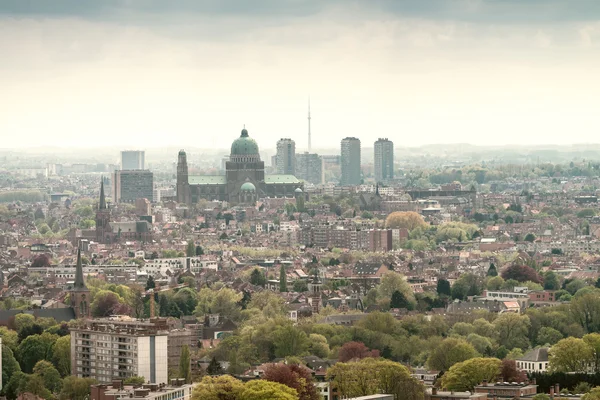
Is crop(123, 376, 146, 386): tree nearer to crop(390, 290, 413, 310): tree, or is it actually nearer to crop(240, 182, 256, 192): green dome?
crop(390, 290, 413, 310): tree

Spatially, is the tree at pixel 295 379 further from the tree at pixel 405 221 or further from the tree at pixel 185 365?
the tree at pixel 405 221

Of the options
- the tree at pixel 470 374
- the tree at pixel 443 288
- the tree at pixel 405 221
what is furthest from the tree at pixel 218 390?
the tree at pixel 405 221

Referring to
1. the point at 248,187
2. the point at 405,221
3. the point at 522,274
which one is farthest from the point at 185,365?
the point at 248,187

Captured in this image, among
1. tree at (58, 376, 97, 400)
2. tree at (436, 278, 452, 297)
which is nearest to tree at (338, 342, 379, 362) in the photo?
tree at (58, 376, 97, 400)

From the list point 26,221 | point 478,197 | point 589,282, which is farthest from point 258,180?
point 589,282

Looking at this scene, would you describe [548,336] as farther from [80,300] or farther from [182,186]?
[182,186]

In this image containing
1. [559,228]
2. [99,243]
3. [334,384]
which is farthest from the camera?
[559,228]

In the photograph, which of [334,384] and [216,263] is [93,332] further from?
[216,263]
